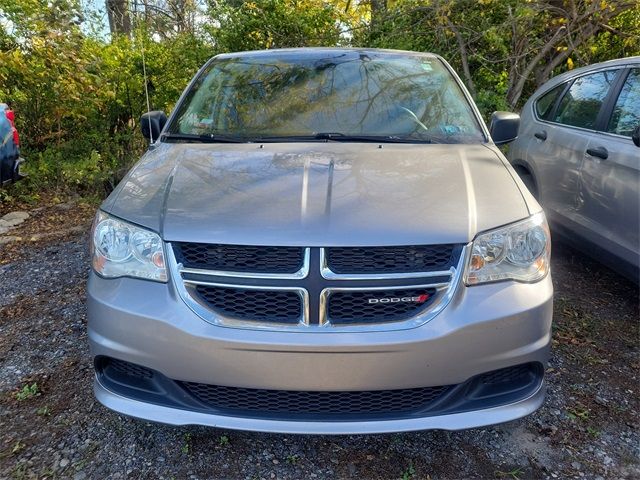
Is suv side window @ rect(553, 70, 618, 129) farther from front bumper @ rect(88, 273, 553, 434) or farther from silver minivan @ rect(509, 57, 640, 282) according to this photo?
front bumper @ rect(88, 273, 553, 434)

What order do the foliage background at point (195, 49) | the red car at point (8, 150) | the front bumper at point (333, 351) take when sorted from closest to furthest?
the front bumper at point (333, 351) < the red car at point (8, 150) < the foliage background at point (195, 49)

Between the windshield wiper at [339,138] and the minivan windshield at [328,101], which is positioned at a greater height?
the minivan windshield at [328,101]

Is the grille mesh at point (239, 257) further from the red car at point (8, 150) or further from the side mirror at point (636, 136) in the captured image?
the red car at point (8, 150)

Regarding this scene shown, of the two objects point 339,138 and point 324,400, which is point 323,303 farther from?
point 339,138

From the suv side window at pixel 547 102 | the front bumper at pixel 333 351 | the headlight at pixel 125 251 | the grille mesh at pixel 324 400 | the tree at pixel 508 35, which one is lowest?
the grille mesh at pixel 324 400

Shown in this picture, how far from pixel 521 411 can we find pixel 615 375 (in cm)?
121

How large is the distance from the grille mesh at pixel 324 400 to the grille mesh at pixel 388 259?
1.51ft

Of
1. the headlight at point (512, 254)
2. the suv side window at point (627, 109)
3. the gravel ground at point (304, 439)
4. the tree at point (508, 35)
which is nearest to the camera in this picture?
the headlight at point (512, 254)

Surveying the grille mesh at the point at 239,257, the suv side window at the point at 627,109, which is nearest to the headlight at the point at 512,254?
the grille mesh at the point at 239,257

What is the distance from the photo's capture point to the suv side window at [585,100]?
376 centimetres

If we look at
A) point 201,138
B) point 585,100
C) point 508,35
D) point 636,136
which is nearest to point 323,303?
point 201,138

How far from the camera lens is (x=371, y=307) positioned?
1.87 meters

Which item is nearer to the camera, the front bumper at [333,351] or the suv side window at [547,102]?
the front bumper at [333,351]

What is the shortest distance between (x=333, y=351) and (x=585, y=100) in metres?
3.31
